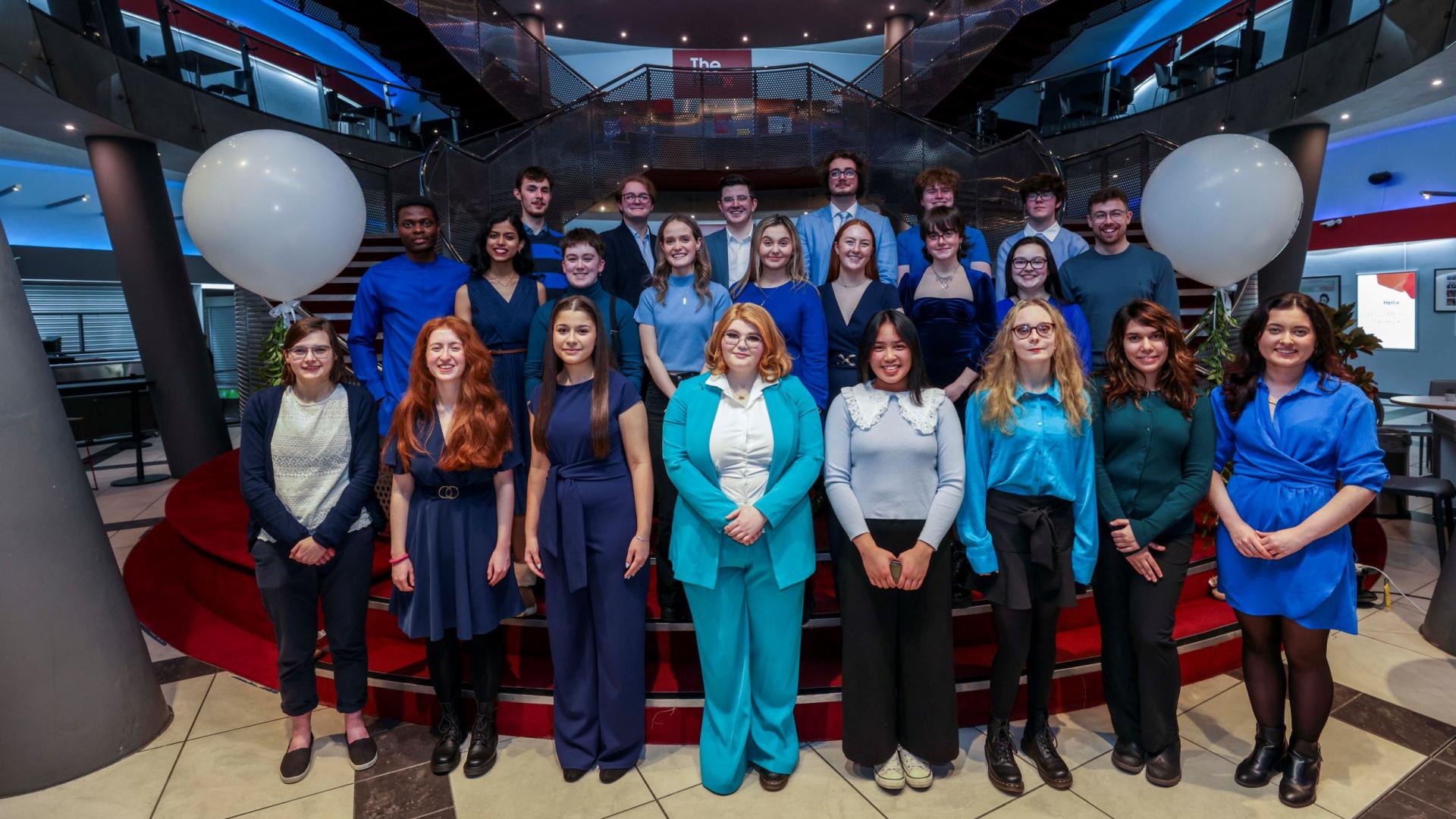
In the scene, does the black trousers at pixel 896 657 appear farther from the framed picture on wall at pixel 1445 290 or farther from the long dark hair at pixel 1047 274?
the framed picture on wall at pixel 1445 290

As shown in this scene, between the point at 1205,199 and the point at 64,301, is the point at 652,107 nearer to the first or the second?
the point at 1205,199

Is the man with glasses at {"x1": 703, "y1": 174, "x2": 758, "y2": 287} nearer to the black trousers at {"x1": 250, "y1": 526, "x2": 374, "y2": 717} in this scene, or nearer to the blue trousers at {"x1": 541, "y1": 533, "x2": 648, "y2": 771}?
the blue trousers at {"x1": 541, "y1": 533, "x2": 648, "y2": 771}

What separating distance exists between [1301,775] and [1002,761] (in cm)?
94

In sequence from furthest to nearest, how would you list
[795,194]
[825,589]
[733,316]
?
[795,194], [825,589], [733,316]

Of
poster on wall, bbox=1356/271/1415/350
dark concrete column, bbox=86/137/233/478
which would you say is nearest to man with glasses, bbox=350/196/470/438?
dark concrete column, bbox=86/137/233/478

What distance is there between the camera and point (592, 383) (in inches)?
90.7

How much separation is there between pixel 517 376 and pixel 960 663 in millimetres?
2194

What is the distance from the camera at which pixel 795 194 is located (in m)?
10.4

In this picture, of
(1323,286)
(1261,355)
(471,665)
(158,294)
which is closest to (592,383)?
(471,665)

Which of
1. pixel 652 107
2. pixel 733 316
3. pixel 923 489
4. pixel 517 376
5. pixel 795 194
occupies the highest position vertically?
pixel 652 107

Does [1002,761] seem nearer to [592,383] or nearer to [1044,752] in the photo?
[1044,752]

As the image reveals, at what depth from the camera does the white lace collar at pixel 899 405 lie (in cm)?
217

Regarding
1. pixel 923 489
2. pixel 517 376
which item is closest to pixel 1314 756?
pixel 923 489

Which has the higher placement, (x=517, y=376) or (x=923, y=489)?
(x=517, y=376)
